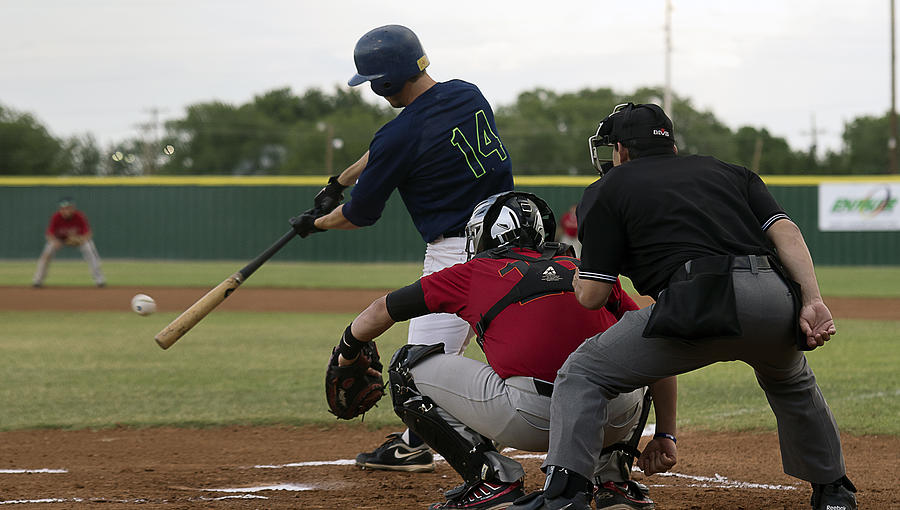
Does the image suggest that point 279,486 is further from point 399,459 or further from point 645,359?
point 645,359

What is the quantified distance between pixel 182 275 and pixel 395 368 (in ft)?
68.9

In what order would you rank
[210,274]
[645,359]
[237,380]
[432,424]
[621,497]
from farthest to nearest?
1. [210,274]
2. [237,380]
3. [432,424]
4. [621,497]
5. [645,359]

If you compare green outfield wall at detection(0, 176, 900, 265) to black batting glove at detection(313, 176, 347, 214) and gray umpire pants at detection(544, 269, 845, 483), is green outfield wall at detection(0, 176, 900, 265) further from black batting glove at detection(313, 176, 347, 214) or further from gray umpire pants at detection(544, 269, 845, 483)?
gray umpire pants at detection(544, 269, 845, 483)

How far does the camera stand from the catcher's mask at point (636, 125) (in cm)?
361

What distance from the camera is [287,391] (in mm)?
7918

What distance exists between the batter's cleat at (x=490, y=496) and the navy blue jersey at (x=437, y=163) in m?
1.47

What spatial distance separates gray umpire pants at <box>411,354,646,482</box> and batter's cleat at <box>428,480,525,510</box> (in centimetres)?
3

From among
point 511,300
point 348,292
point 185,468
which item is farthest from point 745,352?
point 348,292

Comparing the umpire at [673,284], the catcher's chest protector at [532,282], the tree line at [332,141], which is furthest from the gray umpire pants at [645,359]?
the tree line at [332,141]

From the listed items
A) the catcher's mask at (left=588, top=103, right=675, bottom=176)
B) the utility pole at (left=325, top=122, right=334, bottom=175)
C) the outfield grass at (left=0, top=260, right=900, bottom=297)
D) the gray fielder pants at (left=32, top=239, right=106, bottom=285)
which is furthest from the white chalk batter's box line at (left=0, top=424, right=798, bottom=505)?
the utility pole at (left=325, top=122, right=334, bottom=175)

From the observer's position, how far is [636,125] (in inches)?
143

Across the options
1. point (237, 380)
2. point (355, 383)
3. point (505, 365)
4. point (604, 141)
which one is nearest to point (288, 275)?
point (237, 380)

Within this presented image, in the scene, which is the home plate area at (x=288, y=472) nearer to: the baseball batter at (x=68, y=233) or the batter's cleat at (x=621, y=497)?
the batter's cleat at (x=621, y=497)

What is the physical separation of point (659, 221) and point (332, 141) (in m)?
62.2
